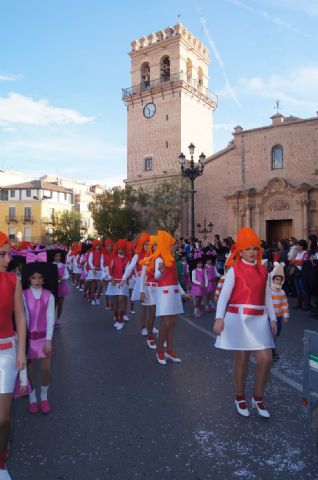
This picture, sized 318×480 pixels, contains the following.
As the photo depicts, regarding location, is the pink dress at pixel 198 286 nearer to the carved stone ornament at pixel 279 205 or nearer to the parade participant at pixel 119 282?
the parade participant at pixel 119 282

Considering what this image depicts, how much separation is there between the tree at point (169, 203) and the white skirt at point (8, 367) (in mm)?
34990

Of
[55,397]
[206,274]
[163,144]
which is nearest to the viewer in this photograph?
[55,397]

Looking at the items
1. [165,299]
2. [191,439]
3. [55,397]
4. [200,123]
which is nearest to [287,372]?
[165,299]

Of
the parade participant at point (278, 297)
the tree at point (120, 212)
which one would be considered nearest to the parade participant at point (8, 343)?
the parade participant at point (278, 297)

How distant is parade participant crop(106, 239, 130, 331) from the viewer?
9258 millimetres

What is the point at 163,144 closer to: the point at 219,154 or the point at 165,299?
the point at 219,154

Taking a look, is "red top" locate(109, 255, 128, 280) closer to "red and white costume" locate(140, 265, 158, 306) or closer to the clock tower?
"red and white costume" locate(140, 265, 158, 306)

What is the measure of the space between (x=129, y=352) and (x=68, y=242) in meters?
57.1

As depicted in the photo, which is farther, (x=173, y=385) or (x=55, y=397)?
(x=173, y=385)

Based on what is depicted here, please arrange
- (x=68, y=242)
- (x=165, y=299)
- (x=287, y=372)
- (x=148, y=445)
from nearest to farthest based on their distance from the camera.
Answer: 1. (x=148, y=445)
2. (x=287, y=372)
3. (x=165, y=299)
4. (x=68, y=242)

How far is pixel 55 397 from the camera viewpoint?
491 centimetres

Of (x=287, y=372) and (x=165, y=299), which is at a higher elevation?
(x=165, y=299)

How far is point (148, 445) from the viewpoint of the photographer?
3.67 m

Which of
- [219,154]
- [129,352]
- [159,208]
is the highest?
[219,154]
